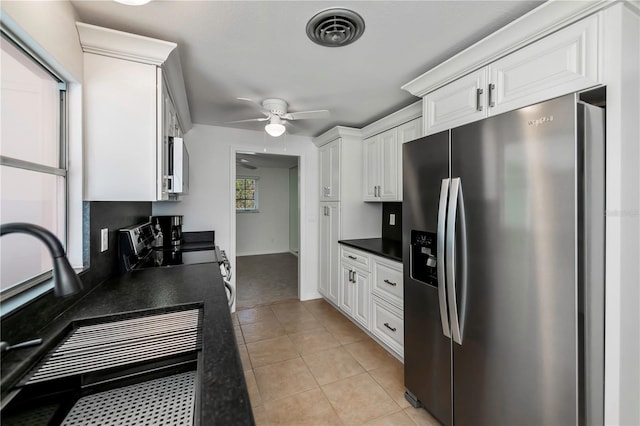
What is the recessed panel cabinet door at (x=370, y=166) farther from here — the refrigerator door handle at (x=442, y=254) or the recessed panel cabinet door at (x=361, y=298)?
the refrigerator door handle at (x=442, y=254)

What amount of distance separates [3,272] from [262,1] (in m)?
1.49

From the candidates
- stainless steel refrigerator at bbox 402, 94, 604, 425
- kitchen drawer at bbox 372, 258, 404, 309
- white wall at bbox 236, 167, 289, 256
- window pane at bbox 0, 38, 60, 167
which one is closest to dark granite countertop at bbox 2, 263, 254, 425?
window pane at bbox 0, 38, 60, 167

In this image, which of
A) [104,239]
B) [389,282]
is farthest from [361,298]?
[104,239]

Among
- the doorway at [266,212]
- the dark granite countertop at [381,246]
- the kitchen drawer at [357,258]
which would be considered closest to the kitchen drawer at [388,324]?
the kitchen drawer at [357,258]

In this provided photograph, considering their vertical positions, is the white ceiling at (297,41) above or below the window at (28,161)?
above

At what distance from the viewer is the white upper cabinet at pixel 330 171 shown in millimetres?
3416

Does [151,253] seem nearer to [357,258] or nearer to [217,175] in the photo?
[217,175]

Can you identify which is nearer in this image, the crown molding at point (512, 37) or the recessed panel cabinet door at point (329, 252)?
the crown molding at point (512, 37)

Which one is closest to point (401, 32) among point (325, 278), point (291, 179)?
point (325, 278)

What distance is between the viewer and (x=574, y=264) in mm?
1056

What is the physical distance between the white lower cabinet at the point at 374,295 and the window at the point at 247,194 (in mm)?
4553

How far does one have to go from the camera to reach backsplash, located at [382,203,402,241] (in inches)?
127

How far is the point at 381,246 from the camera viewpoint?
2938mm

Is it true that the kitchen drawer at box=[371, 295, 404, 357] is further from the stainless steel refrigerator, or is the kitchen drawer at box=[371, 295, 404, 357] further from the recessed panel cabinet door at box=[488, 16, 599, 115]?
the recessed panel cabinet door at box=[488, 16, 599, 115]
